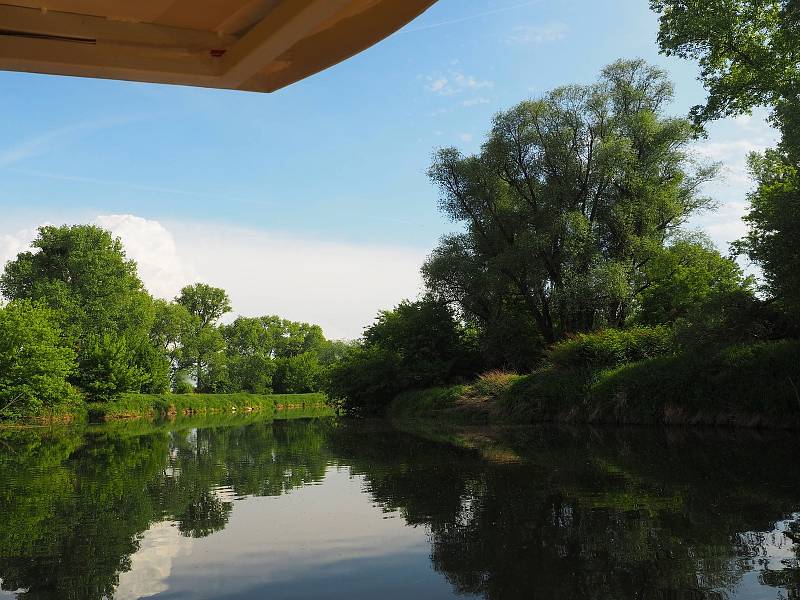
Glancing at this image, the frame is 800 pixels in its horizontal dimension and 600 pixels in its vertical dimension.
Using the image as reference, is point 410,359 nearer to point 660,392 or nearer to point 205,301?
point 660,392

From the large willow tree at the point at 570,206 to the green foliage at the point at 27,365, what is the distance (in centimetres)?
1761

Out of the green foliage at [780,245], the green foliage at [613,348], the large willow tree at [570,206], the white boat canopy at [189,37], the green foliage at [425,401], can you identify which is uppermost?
the large willow tree at [570,206]

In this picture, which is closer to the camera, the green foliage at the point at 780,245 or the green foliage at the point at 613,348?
the green foliage at the point at 780,245

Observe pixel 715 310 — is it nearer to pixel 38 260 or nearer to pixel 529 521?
pixel 529 521

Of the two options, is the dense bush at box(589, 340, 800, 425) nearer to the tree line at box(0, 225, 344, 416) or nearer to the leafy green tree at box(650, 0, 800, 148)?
the leafy green tree at box(650, 0, 800, 148)

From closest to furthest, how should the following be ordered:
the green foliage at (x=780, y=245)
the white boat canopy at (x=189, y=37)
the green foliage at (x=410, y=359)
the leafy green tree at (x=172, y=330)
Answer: the white boat canopy at (x=189, y=37)
the green foliage at (x=780, y=245)
the green foliage at (x=410, y=359)
the leafy green tree at (x=172, y=330)

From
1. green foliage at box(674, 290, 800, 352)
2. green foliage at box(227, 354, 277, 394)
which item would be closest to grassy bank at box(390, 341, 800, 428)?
green foliage at box(674, 290, 800, 352)

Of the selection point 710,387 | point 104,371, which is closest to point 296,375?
point 104,371

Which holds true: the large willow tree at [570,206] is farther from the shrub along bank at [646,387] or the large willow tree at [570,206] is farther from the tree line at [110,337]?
the tree line at [110,337]

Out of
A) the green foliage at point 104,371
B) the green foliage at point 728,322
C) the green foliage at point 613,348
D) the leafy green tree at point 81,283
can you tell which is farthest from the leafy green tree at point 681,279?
the leafy green tree at point 81,283

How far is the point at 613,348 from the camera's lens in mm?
18688

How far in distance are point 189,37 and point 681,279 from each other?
22.2 meters

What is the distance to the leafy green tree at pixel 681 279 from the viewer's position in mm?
21297

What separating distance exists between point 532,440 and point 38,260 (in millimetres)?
40811
